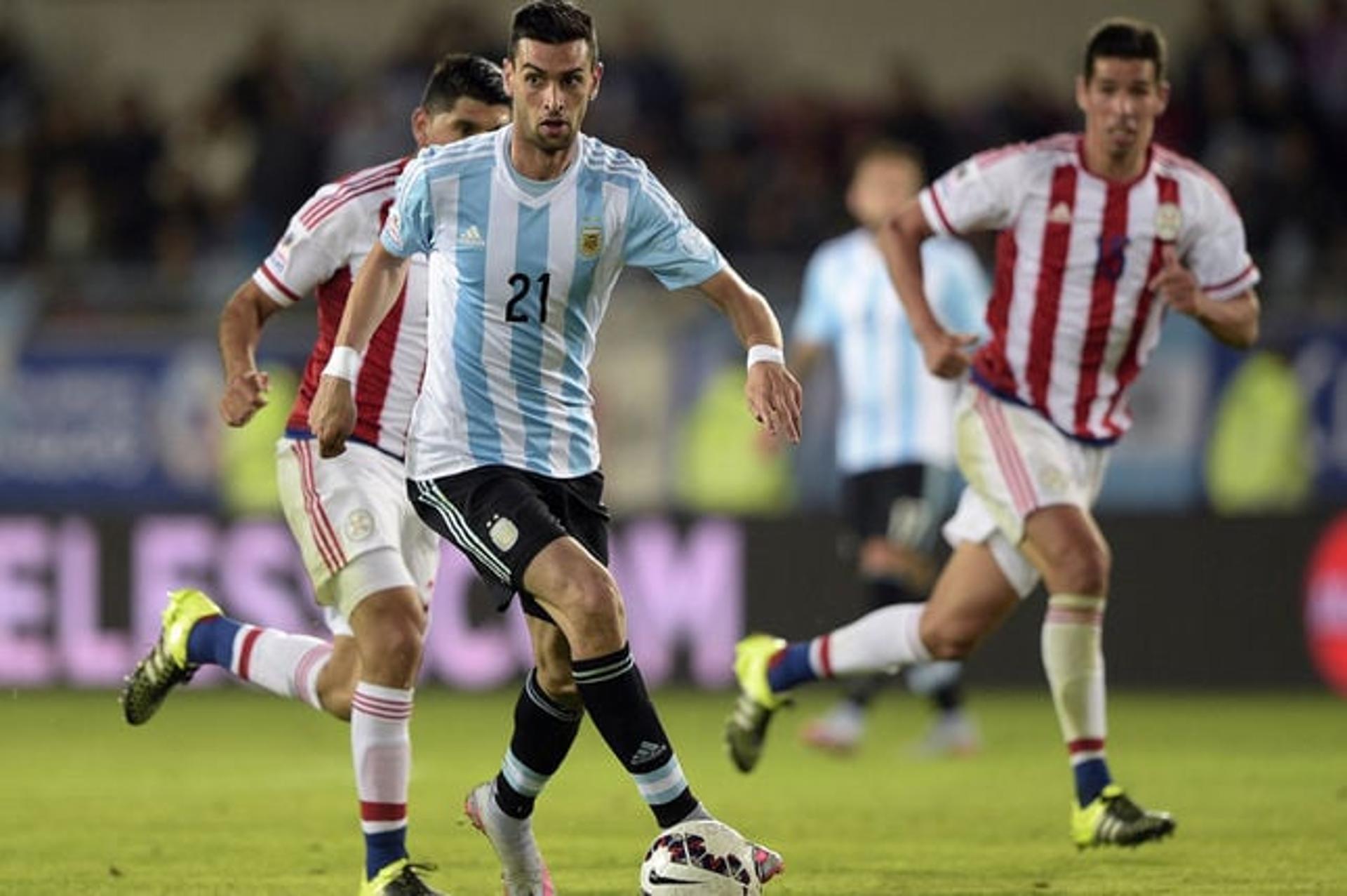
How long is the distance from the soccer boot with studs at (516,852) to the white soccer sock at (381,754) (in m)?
0.21

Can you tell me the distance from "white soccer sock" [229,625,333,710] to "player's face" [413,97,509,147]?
1.56m

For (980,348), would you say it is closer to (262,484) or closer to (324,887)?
(324,887)

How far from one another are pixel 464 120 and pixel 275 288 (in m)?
0.68

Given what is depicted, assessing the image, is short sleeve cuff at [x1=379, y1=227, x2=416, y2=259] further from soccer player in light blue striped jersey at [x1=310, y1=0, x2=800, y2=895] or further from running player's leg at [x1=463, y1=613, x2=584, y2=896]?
running player's leg at [x1=463, y1=613, x2=584, y2=896]

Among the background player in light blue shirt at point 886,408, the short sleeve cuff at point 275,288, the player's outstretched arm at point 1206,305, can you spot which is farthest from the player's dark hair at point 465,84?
the background player in light blue shirt at point 886,408

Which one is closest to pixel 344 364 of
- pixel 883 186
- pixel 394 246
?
pixel 394 246

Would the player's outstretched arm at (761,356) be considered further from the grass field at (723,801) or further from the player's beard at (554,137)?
the grass field at (723,801)

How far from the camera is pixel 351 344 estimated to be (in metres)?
6.19

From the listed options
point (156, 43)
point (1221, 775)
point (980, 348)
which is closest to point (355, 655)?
point (980, 348)

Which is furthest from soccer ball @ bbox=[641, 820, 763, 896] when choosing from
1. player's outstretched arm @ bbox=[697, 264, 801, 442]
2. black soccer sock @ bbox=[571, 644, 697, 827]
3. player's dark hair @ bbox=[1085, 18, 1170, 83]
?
player's dark hair @ bbox=[1085, 18, 1170, 83]

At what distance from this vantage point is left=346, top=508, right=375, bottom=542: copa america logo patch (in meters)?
6.96

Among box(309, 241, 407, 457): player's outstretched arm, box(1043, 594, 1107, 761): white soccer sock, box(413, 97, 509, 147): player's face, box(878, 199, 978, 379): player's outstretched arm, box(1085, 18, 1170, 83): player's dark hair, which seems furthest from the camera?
box(878, 199, 978, 379): player's outstretched arm

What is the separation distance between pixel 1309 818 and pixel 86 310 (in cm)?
805

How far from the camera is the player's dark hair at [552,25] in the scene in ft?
19.8
